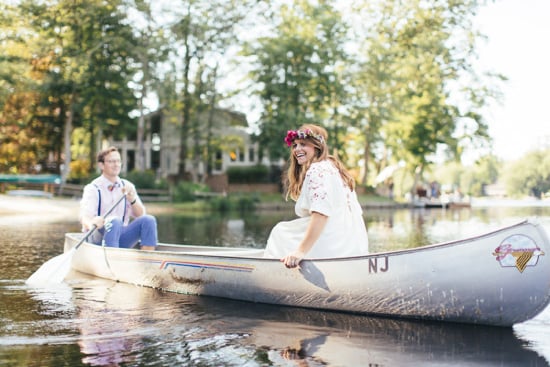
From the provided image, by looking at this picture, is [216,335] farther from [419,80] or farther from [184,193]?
[419,80]

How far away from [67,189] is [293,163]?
31540 millimetres

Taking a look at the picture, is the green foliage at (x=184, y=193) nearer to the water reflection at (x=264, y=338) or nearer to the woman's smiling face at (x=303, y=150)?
the water reflection at (x=264, y=338)

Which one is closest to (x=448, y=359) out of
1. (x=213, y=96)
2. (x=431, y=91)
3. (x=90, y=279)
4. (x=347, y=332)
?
(x=347, y=332)

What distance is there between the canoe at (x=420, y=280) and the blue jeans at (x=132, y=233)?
1401mm

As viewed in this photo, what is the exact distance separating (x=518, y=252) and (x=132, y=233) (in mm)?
4992

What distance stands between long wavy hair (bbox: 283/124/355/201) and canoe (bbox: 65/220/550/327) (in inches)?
26.5

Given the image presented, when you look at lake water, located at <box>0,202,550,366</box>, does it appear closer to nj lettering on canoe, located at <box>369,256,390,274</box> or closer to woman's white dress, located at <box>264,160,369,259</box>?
nj lettering on canoe, located at <box>369,256,390,274</box>

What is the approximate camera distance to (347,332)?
5828 mm

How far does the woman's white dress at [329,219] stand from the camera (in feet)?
19.6

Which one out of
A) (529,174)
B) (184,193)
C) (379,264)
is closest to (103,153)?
(379,264)

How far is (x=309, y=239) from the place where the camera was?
609cm

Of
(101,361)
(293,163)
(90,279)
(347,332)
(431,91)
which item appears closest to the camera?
(101,361)

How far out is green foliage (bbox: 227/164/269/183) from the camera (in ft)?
142

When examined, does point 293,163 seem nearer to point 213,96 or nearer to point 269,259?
point 269,259
